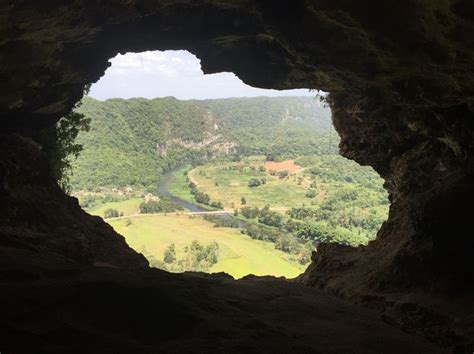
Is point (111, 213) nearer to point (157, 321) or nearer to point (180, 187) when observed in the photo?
point (180, 187)

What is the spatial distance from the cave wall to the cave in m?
0.06

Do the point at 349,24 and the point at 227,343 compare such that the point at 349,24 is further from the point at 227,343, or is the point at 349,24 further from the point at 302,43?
the point at 227,343

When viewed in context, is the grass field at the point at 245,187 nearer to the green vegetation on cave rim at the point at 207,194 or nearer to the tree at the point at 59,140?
the green vegetation on cave rim at the point at 207,194

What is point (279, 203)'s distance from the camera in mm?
147125

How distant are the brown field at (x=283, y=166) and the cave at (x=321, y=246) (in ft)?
541

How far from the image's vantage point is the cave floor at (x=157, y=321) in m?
5.09

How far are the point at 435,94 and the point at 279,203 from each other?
137132 millimetres

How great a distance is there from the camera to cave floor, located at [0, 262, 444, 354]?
200 inches

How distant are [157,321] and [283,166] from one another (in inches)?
7139

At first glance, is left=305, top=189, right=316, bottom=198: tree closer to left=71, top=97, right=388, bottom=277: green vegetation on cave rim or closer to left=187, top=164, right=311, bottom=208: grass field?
left=71, top=97, right=388, bottom=277: green vegetation on cave rim

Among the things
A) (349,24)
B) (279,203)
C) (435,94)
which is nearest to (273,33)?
(349,24)

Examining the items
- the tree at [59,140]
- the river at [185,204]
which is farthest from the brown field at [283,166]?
the tree at [59,140]

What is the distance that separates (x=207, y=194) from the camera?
14912cm

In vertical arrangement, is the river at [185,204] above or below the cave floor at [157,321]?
above
